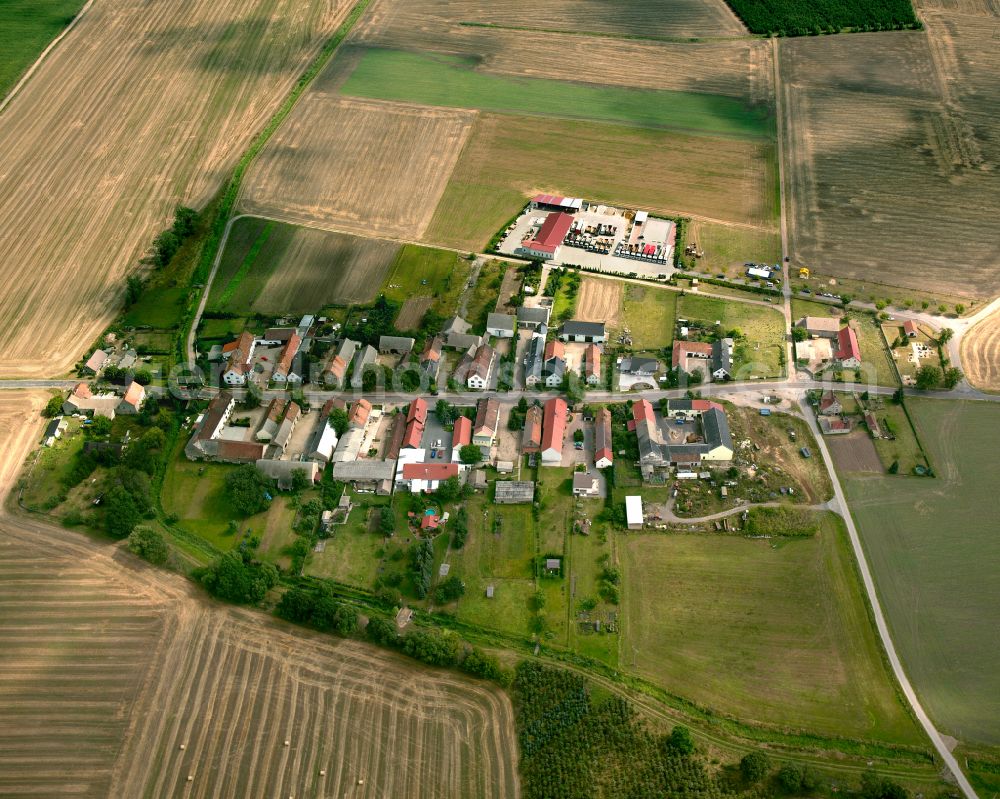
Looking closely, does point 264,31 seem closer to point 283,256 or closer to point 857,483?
point 283,256

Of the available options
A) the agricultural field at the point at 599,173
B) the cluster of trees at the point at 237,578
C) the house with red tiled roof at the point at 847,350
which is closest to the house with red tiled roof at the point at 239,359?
the cluster of trees at the point at 237,578

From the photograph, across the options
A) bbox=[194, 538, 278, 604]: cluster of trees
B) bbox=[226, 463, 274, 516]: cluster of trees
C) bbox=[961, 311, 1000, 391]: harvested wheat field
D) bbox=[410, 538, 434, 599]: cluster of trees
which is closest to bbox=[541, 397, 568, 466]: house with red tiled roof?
bbox=[410, 538, 434, 599]: cluster of trees

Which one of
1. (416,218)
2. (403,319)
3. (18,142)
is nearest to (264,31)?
(18,142)

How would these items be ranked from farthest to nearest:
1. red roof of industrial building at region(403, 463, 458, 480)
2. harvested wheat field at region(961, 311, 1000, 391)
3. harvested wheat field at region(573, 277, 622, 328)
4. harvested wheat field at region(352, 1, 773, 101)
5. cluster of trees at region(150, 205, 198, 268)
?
harvested wheat field at region(352, 1, 773, 101) → cluster of trees at region(150, 205, 198, 268) → harvested wheat field at region(573, 277, 622, 328) → harvested wheat field at region(961, 311, 1000, 391) → red roof of industrial building at region(403, 463, 458, 480)

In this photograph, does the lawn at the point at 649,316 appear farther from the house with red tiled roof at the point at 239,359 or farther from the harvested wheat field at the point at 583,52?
the harvested wheat field at the point at 583,52

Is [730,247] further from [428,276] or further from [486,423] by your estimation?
[486,423]

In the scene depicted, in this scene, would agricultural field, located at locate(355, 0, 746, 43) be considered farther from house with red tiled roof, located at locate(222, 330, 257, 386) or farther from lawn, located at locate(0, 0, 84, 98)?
house with red tiled roof, located at locate(222, 330, 257, 386)

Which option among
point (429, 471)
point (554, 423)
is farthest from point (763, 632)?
point (429, 471)
